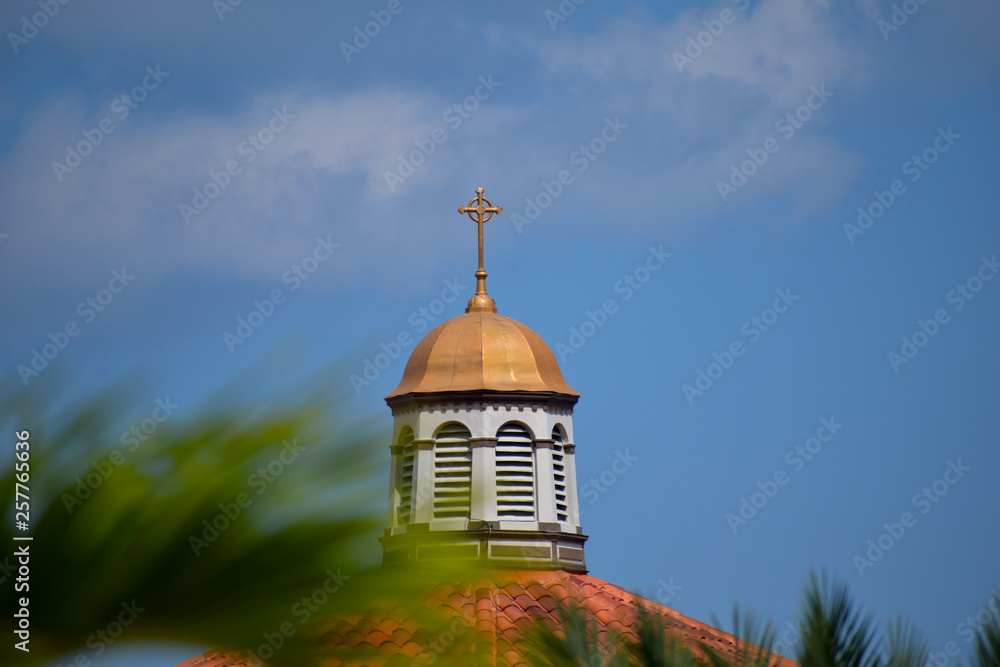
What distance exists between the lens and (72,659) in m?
2.58

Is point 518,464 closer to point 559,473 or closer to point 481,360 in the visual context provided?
point 559,473

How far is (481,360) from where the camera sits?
2533 cm

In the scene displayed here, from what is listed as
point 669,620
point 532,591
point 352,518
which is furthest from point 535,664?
point 532,591

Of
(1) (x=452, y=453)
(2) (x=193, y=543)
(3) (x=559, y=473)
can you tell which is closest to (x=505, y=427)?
(1) (x=452, y=453)

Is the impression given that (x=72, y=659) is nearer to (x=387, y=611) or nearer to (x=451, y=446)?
(x=387, y=611)

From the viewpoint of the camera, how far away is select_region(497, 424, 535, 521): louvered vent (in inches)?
973

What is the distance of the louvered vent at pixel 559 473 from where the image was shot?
25188mm

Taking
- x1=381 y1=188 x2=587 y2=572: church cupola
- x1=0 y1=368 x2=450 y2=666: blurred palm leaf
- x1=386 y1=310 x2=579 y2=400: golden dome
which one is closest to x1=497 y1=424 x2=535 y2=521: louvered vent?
x1=381 y1=188 x2=587 y2=572: church cupola

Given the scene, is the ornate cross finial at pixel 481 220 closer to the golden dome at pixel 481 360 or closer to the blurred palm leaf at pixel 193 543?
the golden dome at pixel 481 360

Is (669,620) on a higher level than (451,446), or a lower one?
lower

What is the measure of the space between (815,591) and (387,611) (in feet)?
13.5

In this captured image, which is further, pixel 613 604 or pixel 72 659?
pixel 613 604

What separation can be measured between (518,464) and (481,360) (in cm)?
229

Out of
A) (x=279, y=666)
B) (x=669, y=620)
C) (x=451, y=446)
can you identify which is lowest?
(x=279, y=666)
